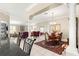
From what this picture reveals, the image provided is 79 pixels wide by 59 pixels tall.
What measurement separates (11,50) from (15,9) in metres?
0.65

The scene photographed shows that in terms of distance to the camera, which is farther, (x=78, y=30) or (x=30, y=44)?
(x=30, y=44)

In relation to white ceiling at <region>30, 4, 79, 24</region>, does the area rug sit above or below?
below

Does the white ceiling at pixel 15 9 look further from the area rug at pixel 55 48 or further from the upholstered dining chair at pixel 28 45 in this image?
the area rug at pixel 55 48

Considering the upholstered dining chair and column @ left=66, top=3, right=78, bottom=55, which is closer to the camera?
column @ left=66, top=3, right=78, bottom=55

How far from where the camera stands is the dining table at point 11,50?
1.66m

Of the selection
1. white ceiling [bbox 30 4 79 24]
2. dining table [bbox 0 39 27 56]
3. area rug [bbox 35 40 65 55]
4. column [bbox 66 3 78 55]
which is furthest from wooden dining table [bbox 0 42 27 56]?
column [bbox 66 3 78 55]

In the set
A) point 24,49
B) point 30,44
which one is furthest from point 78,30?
point 24,49

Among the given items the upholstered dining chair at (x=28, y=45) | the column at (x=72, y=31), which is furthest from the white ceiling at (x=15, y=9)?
the column at (x=72, y=31)

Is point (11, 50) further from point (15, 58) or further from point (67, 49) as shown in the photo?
point (67, 49)

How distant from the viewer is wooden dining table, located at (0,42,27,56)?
1657mm

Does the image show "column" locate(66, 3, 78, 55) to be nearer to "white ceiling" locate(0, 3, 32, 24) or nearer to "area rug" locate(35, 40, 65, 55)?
"area rug" locate(35, 40, 65, 55)

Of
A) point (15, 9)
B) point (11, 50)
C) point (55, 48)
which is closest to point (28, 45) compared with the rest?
point (11, 50)

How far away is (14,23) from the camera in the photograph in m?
1.69

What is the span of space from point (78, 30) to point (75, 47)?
0.26m
